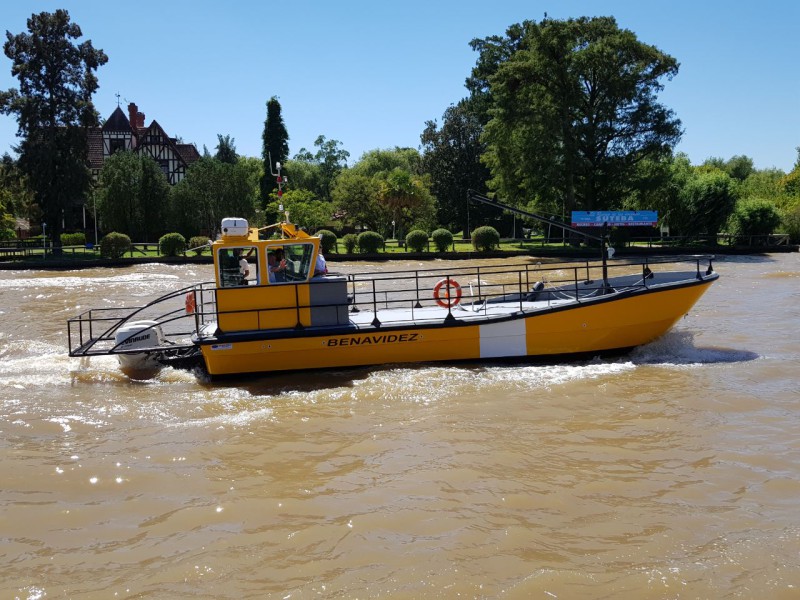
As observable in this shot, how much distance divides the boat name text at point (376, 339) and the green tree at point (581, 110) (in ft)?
112

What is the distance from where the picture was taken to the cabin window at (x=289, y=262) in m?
12.9

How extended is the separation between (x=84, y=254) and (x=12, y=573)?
4301 centimetres

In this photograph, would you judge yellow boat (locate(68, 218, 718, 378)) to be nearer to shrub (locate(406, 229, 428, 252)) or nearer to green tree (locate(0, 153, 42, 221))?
shrub (locate(406, 229, 428, 252))

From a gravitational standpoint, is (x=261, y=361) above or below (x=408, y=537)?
above

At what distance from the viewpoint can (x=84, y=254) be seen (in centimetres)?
4562

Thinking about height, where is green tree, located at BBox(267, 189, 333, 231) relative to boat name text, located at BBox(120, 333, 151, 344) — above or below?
above

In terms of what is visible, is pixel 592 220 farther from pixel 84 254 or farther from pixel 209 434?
pixel 209 434

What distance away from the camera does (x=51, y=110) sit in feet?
163

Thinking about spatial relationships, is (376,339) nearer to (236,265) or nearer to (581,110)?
(236,265)

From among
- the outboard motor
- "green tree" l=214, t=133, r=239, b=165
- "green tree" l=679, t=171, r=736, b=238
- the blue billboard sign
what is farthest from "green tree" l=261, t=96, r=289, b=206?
the outboard motor

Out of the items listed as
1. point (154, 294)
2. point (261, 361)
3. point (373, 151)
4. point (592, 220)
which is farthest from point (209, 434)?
point (373, 151)

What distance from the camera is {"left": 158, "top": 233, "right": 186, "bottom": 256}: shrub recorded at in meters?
42.1

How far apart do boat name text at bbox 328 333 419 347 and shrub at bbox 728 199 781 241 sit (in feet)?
132

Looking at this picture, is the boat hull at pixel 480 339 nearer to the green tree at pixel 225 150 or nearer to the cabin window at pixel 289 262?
the cabin window at pixel 289 262
